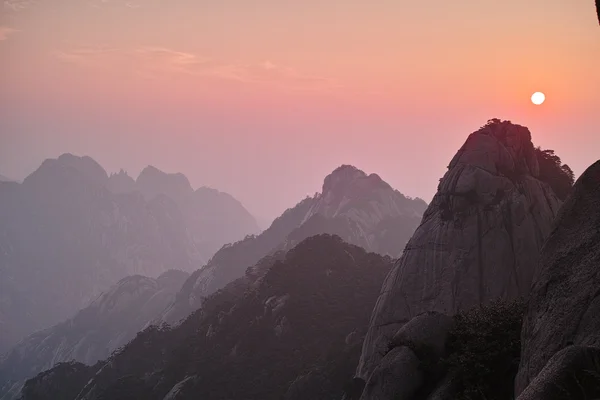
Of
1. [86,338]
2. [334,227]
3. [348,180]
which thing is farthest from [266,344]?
[86,338]

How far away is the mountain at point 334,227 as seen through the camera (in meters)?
144

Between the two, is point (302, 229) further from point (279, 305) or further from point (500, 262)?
point (500, 262)

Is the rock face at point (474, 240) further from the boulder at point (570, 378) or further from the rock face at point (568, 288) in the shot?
the boulder at point (570, 378)

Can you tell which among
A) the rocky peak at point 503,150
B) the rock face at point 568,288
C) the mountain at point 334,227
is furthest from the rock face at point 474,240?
the mountain at point 334,227

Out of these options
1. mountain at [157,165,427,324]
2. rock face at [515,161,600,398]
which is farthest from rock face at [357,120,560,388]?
mountain at [157,165,427,324]

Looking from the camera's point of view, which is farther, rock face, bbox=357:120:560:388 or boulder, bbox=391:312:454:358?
rock face, bbox=357:120:560:388

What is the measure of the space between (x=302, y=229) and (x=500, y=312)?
11671cm

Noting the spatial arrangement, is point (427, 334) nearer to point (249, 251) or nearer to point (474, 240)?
point (474, 240)

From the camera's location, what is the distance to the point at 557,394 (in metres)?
15.0

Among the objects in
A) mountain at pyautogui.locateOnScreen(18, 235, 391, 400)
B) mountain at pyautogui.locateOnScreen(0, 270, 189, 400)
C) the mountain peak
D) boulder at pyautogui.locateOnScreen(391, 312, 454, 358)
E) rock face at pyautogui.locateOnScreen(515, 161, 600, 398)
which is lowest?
mountain at pyautogui.locateOnScreen(0, 270, 189, 400)

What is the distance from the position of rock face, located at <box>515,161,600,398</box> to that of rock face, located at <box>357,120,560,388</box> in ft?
71.5

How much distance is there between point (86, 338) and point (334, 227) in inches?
3729

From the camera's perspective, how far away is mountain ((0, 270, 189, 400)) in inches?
6654

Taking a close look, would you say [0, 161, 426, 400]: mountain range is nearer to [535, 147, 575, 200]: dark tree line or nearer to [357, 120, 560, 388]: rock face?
[535, 147, 575, 200]: dark tree line
